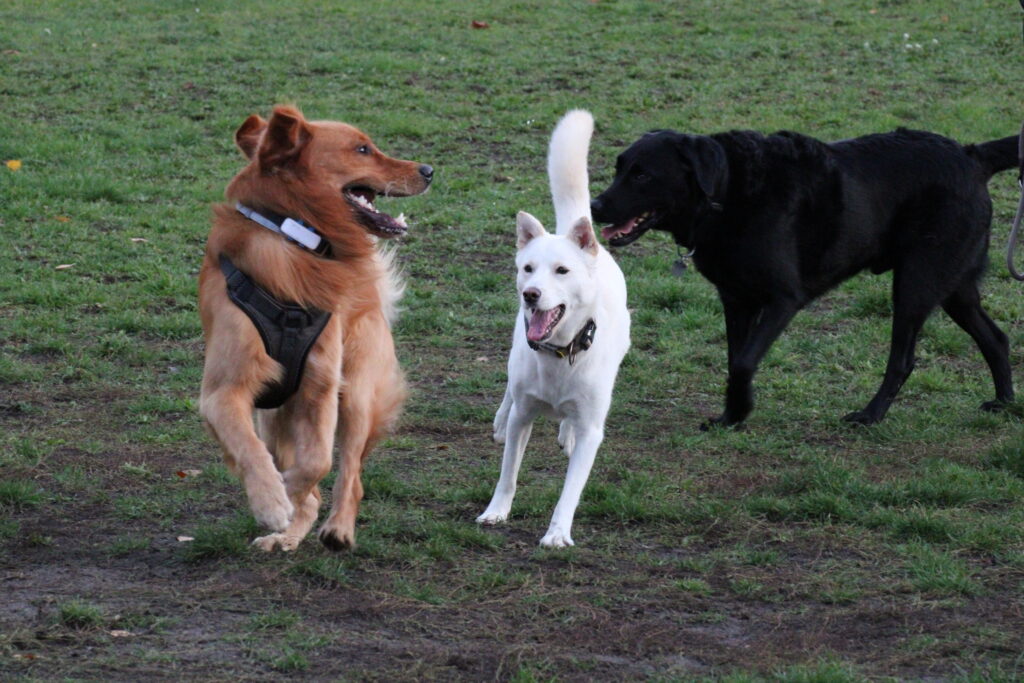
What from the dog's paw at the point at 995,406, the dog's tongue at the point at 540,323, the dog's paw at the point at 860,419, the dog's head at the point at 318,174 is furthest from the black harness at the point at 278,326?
the dog's paw at the point at 995,406

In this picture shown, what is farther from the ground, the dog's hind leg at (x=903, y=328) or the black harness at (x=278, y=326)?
the black harness at (x=278, y=326)

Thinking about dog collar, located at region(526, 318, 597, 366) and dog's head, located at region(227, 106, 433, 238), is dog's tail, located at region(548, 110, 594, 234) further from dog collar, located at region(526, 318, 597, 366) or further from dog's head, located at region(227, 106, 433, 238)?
dog's head, located at region(227, 106, 433, 238)

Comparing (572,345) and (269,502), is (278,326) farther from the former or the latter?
(572,345)

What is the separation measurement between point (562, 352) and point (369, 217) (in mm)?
858

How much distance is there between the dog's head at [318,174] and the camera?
14.4ft

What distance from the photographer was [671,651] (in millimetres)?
3627

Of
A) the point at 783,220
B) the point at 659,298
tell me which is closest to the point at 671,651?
the point at 783,220

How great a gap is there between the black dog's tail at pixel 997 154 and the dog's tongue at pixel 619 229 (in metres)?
1.86

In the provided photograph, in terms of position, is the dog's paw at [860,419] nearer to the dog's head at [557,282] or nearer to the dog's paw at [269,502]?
the dog's head at [557,282]

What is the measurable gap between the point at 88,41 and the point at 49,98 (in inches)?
90.2

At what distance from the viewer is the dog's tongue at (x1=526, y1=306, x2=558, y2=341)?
453 centimetres

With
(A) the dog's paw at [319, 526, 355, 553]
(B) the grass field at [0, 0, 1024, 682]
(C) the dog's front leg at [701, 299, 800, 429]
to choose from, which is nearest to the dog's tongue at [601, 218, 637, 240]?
(C) the dog's front leg at [701, 299, 800, 429]

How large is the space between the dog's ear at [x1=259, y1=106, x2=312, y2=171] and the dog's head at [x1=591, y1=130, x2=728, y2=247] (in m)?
1.90

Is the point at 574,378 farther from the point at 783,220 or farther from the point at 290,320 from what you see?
the point at 783,220
